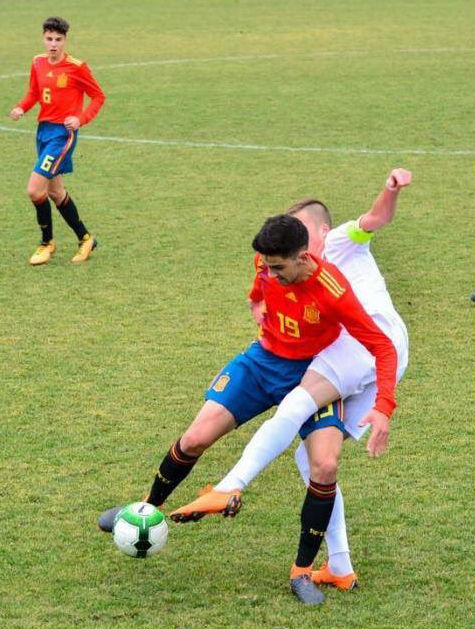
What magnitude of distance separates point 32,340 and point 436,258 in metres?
4.15

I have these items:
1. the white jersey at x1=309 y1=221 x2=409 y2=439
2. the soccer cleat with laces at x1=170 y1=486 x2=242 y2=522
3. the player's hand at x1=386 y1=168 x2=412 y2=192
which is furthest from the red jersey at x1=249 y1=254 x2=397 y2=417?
the soccer cleat with laces at x1=170 y1=486 x2=242 y2=522

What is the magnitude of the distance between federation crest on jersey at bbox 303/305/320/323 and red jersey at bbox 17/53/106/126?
6411 mm

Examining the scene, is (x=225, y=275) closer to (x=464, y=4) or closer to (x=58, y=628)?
(x=58, y=628)

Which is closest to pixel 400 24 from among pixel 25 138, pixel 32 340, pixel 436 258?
pixel 25 138

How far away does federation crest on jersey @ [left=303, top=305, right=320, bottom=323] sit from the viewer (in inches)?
243

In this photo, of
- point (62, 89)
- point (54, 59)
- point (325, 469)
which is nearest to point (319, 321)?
point (325, 469)

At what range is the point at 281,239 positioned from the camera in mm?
5941

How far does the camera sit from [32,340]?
1017 centimetres

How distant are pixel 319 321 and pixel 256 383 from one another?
495mm

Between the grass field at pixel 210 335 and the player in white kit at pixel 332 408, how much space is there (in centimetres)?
28

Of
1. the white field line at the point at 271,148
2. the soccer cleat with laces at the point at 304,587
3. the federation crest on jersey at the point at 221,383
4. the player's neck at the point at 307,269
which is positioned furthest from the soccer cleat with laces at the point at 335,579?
the white field line at the point at 271,148

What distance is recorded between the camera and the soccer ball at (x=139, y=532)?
6.26 metres

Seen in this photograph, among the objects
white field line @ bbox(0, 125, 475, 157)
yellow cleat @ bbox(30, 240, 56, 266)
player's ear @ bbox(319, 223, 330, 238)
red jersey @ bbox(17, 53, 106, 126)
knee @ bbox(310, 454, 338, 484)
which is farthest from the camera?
white field line @ bbox(0, 125, 475, 157)

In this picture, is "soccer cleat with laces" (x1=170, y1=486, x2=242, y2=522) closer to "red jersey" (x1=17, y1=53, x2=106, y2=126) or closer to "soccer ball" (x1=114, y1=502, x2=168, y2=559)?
"soccer ball" (x1=114, y1=502, x2=168, y2=559)
